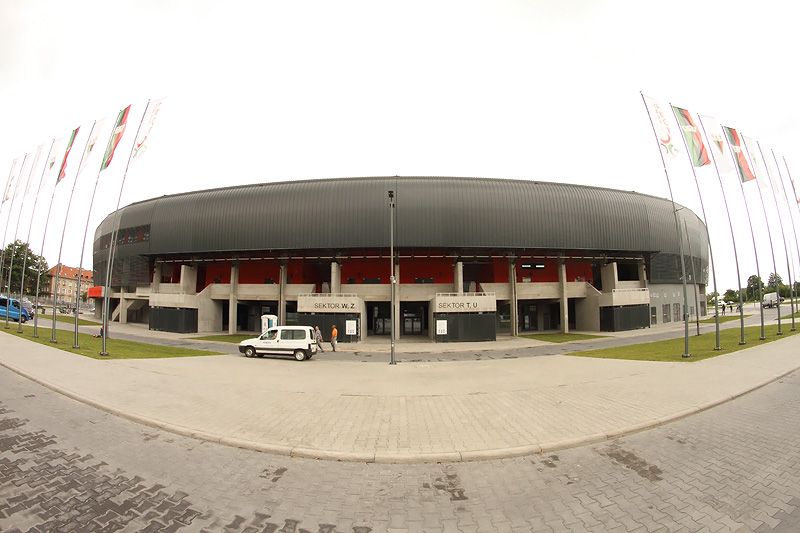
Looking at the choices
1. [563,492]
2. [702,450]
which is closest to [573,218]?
[702,450]

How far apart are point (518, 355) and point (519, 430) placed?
14.2 m

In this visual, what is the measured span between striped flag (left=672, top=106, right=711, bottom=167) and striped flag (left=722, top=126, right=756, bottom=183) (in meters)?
3.83

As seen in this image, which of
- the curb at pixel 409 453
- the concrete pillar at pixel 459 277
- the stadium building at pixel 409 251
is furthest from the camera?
the stadium building at pixel 409 251

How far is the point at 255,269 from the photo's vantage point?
3853 centimetres

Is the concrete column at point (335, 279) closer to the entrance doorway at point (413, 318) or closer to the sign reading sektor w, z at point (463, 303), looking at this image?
the entrance doorway at point (413, 318)

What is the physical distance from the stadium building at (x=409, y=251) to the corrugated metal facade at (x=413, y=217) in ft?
0.41

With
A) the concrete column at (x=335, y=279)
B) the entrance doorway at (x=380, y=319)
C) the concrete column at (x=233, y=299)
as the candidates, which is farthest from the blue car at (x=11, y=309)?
the entrance doorway at (x=380, y=319)

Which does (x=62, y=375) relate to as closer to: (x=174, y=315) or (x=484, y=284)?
(x=174, y=315)

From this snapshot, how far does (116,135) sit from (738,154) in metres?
37.1

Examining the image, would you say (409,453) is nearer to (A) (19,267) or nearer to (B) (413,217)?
(B) (413,217)

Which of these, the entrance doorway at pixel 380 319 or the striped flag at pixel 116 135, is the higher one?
the striped flag at pixel 116 135

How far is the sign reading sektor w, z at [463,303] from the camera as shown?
28391mm

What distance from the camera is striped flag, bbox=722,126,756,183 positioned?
19750mm

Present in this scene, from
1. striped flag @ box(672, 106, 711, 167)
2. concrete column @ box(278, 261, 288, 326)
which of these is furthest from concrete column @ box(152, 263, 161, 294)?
striped flag @ box(672, 106, 711, 167)
